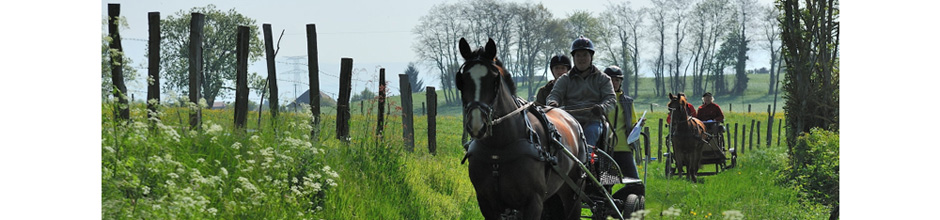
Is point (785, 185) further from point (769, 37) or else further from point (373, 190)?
point (769, 37)

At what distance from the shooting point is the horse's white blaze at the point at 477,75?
17.2 ft

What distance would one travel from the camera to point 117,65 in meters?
5.51

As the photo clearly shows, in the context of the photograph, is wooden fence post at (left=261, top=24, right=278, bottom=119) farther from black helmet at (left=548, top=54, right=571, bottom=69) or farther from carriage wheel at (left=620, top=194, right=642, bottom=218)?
carriage wheel at (left=620, top=194, right=642, bottom=218)

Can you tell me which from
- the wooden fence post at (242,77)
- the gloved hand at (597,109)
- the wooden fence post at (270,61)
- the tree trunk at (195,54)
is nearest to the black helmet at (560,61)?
the gloved hand at (597,109)

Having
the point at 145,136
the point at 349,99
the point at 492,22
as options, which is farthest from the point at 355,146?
the point at 145,136

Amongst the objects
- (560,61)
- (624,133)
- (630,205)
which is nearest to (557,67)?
(560,61)

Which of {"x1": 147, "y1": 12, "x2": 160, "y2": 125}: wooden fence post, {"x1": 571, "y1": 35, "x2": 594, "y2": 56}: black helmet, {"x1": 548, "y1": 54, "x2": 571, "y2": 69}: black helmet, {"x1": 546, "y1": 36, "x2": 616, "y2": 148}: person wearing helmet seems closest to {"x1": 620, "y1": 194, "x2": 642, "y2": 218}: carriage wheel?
{"x1": 546, "y1": 36, "x2": 616, "y2": 148}: person wearing helmet

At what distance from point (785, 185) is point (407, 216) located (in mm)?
4275

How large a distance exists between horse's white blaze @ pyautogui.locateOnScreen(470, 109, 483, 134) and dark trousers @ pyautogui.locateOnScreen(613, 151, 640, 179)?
355 centimetres

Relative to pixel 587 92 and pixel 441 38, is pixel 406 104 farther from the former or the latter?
pixel 587 92

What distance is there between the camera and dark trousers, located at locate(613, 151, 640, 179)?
8.39 m

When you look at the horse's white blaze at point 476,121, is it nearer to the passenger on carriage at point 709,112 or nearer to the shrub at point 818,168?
the shrub at point 818,168

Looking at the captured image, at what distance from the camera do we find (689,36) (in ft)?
70.5

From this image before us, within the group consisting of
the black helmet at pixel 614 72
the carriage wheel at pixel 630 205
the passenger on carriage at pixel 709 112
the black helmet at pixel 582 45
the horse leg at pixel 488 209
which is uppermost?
the black helmet at pixel 582 45
